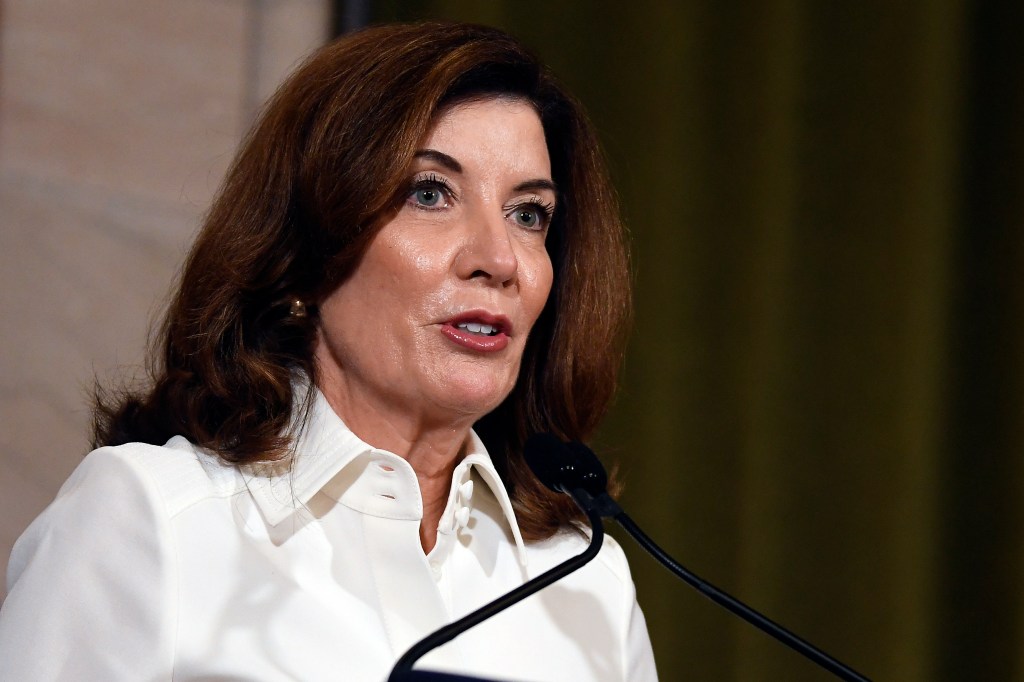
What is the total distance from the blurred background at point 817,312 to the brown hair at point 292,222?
2.45 feet

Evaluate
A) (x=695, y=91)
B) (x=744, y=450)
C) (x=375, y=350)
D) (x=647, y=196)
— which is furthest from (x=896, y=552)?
(x=375, y=350)

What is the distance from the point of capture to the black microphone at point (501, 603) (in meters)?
0.87

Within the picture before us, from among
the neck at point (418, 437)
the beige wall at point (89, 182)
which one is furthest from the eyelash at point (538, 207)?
the beige wall at point (89, 182)

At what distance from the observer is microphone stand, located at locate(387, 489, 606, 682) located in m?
0.86

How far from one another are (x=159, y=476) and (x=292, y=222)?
37 centimetres

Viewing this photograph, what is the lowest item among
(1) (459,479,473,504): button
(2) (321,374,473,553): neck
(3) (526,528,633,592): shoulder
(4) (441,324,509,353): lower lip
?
(3) (526,528,633,592): shoulder

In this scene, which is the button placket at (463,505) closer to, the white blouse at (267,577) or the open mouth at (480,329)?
the white blouse at (267,577)

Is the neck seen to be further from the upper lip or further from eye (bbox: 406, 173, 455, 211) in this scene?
eye (bbox: 406, 173, 455, 211)

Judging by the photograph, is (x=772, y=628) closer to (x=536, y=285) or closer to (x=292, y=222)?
(x=536, y=285)

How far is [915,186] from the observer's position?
2.36 metres

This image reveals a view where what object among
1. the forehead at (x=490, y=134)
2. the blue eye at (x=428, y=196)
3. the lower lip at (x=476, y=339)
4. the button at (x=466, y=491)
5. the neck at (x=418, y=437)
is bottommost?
the button at (x=466, y=491)

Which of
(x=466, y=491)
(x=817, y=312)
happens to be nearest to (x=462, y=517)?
(x=466, y=491)

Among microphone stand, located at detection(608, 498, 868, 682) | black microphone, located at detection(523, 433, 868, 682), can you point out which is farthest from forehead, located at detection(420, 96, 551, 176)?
microphone stand, located at detection(608, 498, 868, 682)

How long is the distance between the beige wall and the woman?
1.33 ft
